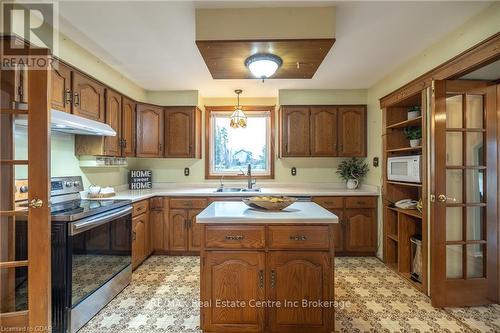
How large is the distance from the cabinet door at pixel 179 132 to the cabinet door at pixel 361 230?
98.2 inches

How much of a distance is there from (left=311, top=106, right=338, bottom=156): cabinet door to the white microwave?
0.83m

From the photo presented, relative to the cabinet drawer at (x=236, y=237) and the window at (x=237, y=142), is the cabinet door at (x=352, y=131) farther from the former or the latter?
the cabinet drawer at (x=236, y=237)

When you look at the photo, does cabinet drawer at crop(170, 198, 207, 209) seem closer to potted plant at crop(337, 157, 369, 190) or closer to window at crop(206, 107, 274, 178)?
window at crop(206, 107, 274, 178)

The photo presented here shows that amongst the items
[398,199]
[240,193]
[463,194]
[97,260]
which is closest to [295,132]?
[240,193]

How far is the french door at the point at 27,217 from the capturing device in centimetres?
159

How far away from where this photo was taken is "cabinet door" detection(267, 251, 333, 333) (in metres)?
1.65

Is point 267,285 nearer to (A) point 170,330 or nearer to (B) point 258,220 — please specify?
(B) point 258,220

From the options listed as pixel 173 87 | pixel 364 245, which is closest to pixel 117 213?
pixel 173 87

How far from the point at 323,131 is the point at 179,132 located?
7.21 feet

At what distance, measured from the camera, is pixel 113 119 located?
2838 mm

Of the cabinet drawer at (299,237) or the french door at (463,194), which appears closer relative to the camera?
the cabinet drawer at (299,237)

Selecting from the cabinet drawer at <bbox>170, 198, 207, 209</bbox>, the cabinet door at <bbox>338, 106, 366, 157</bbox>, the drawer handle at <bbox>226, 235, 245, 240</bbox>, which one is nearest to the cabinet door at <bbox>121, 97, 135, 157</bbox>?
the cabinet drawer at <bbox>170, 198, 207, 209</bbox>

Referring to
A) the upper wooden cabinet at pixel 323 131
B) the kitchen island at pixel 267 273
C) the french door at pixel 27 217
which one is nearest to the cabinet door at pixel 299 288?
the kitchen island at pixel 267 273

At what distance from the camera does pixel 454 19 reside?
73.9 inches
